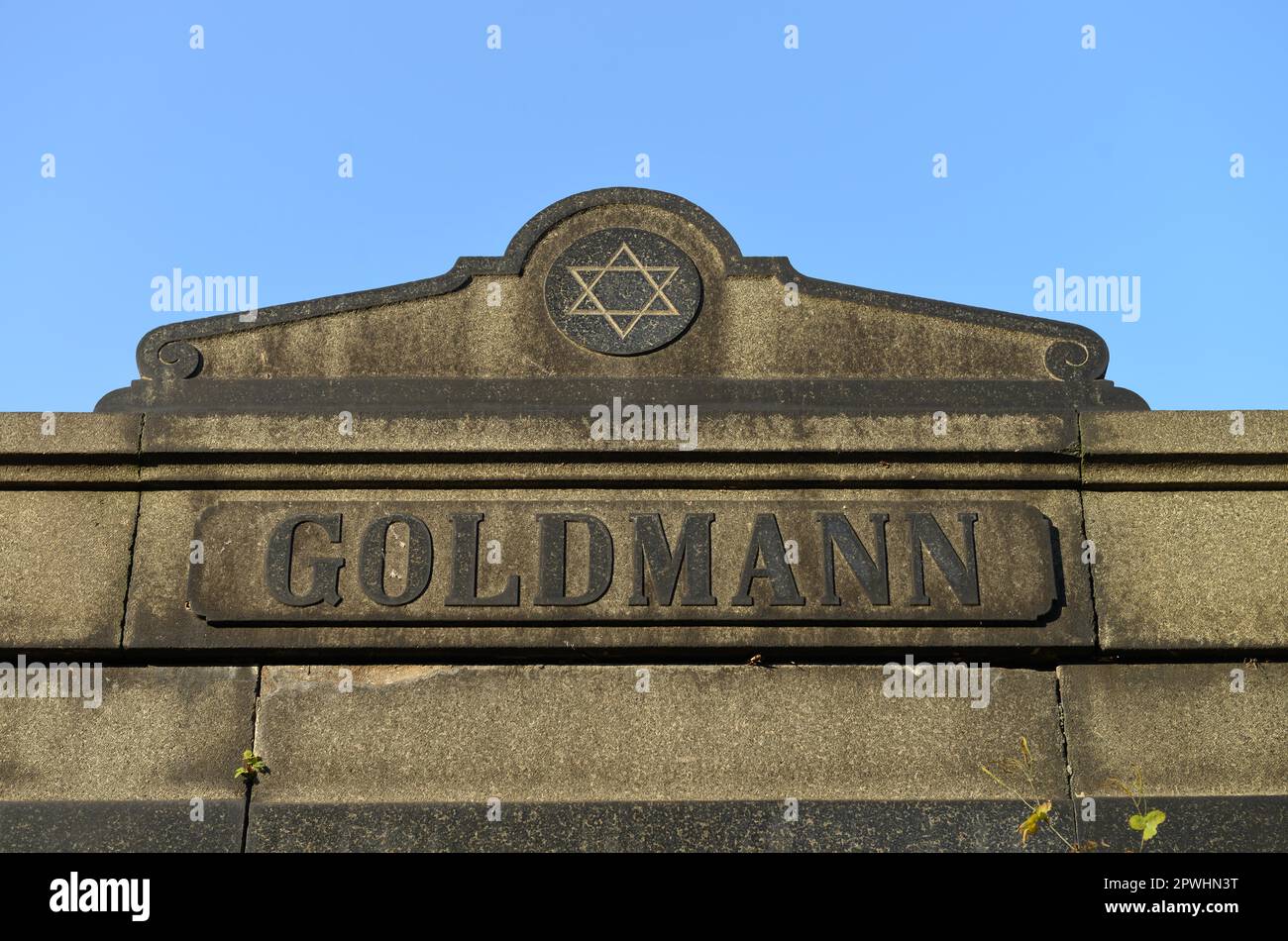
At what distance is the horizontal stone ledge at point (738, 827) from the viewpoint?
236 inches

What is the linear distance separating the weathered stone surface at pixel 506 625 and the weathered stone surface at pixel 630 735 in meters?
0.14

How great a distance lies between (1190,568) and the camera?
646 centimetres

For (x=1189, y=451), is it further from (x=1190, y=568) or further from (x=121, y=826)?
(x=121, y=826)

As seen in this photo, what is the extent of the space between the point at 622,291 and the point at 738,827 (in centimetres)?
244

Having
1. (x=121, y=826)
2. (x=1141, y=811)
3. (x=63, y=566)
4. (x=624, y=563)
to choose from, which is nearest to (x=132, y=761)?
(x=121, y=826)

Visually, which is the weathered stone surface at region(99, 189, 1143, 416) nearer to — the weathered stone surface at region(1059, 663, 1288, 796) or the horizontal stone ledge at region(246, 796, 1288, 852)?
the weathered stone surface at region(1059, 663, 1288, 796)

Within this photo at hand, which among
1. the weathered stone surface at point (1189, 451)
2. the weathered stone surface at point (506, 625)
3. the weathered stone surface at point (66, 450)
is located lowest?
the weathered stone surface at point (506, 625)

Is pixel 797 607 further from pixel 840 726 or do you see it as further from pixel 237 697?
pixel 237 697

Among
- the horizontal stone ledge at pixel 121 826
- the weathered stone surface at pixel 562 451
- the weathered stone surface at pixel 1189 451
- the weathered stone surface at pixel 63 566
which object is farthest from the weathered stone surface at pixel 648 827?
the weathered stone surface at pixel 1189 451

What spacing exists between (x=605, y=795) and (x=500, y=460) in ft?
4.92

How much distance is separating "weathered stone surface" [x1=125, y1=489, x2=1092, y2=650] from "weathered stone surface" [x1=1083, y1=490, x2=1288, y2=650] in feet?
0.50

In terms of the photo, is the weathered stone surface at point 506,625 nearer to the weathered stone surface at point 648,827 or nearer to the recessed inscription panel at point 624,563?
the recessed inscription panel at point 624,563
